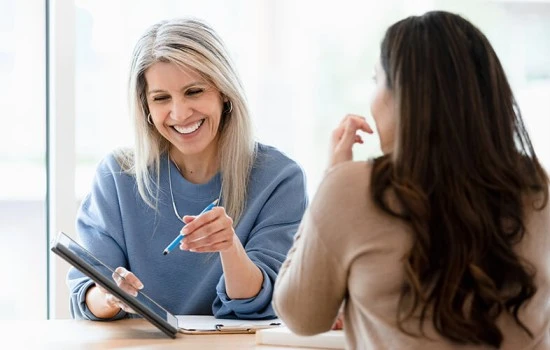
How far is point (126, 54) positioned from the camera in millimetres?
3297

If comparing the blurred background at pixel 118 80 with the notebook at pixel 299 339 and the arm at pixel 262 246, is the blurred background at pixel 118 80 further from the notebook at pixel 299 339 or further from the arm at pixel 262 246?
the notebook at pixel 299 339

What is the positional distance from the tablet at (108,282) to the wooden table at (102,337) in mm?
35

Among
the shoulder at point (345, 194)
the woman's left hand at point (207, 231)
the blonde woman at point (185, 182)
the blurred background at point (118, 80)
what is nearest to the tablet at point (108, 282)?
the woman's left hand at point (207, 231)

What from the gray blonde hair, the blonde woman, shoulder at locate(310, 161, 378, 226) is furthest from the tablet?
shoulder at locate(310, 161, 378, 226)

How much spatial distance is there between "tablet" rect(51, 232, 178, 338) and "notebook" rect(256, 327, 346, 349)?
7.6 inches

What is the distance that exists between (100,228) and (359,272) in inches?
42.0

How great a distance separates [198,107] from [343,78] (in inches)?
57.2

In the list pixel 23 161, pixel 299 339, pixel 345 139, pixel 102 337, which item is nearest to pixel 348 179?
pixel 345 139

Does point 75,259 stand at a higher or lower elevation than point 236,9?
lower

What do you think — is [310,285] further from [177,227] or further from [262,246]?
[177,227]

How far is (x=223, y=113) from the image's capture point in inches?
91.8

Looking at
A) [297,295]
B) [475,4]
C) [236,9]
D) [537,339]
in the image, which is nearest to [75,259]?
[297,295]

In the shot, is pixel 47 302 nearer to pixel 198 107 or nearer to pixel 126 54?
pixel 126 54

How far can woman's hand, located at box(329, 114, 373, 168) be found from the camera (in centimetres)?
155
